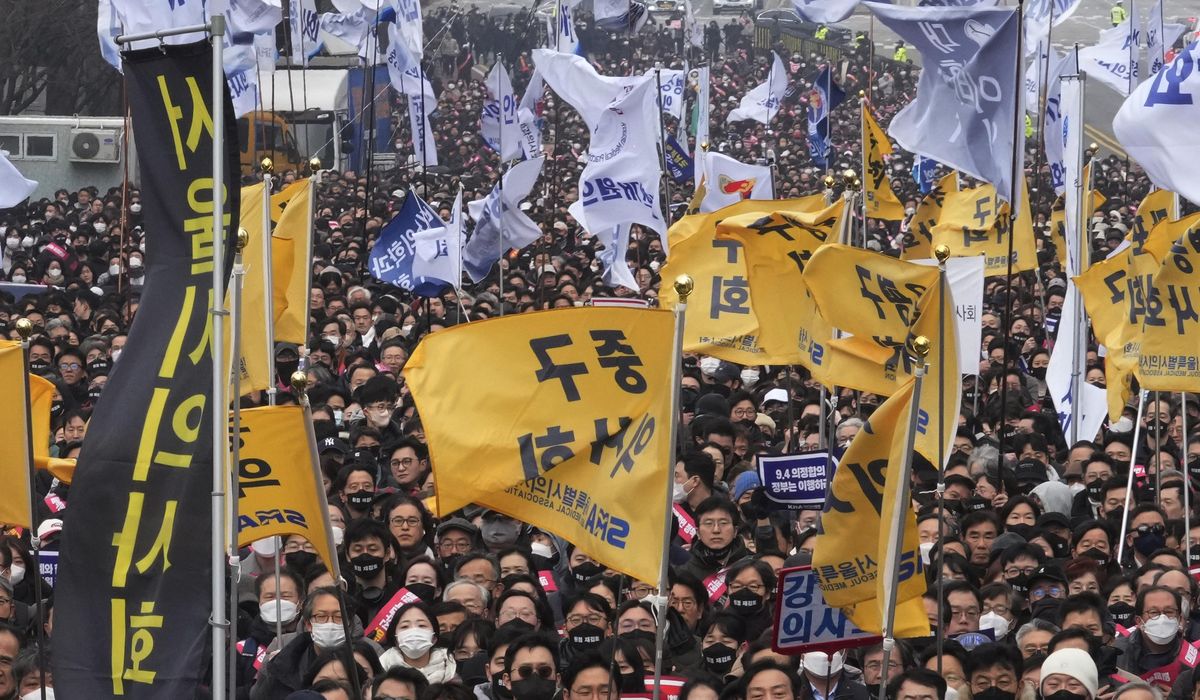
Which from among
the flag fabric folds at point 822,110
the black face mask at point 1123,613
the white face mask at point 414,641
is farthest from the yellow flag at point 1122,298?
the flag fabric folds at point 822,110

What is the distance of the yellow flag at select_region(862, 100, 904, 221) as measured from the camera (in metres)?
16.2

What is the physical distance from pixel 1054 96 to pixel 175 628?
18.9 m

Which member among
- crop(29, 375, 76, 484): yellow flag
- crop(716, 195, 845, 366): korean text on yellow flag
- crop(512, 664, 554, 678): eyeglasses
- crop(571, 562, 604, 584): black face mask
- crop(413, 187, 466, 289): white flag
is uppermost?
crop(413, 187, 466, 289): white flag

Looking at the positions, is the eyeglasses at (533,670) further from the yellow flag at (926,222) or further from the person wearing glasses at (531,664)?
the yellow flag at (926,222)

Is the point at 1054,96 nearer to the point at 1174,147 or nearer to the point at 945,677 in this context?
the point at 1174,147

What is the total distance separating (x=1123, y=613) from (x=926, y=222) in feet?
31.9

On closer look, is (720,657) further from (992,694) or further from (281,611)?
(281,611)

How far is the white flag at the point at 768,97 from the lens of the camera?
31.5 m

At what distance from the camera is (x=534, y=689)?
7.05 m

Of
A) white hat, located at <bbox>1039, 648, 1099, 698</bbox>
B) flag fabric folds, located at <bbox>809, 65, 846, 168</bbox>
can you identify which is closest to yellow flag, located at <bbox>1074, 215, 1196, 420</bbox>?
white hat, located at <bbox>1039, 648, 1099, 698</bbox>

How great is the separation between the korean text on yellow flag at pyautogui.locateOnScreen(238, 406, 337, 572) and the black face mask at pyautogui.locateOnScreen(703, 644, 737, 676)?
74.8 inches

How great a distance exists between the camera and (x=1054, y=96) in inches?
899

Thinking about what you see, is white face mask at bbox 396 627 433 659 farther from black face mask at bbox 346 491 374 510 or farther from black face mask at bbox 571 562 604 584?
black face mask at bbox 346 491 374 510

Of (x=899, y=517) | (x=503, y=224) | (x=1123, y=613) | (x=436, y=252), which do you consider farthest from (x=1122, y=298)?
(x=503, y=224)
